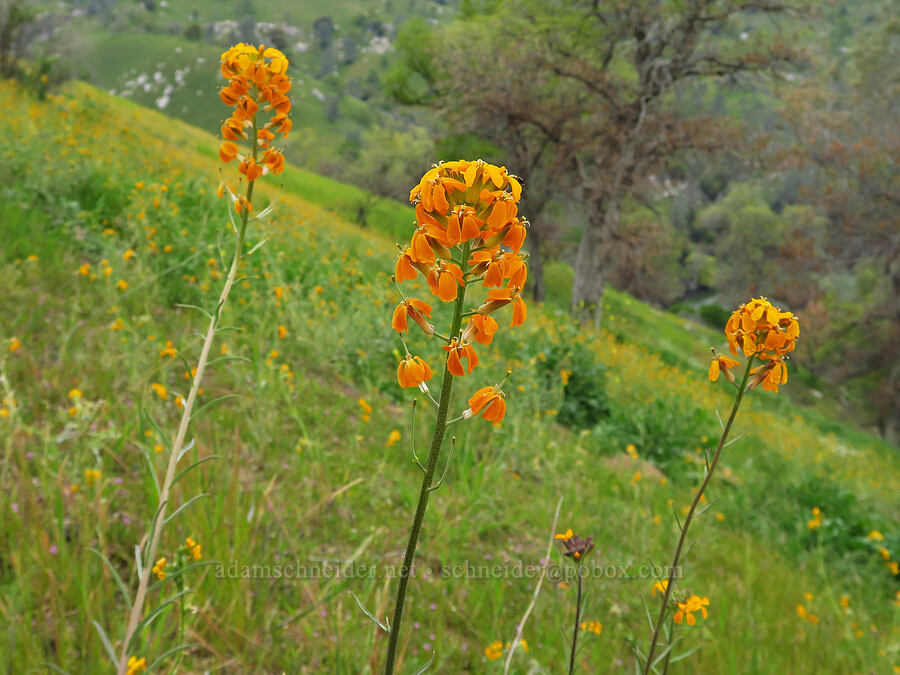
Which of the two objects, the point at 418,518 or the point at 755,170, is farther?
the point at 755,170

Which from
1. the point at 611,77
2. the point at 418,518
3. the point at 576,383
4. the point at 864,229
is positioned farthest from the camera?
the point at 864,229

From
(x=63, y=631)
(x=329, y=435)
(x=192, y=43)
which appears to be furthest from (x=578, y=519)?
(x=192, y=43)

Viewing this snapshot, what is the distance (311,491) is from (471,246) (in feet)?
6.59

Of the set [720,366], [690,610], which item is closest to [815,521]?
[690,610]

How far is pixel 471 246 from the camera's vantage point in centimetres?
96

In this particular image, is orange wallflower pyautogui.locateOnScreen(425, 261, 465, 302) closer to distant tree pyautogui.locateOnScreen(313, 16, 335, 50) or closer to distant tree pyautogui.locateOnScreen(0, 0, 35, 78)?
distant tree pyautogui.locateOnScreen(0, 0, 35, 78)

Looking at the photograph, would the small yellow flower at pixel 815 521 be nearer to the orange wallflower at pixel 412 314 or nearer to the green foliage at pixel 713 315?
the orange wallflower at pixel 412 314

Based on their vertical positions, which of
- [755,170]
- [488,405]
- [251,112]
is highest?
[755,170]

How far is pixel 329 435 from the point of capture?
10.8ft

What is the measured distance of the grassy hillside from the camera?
1.79 m

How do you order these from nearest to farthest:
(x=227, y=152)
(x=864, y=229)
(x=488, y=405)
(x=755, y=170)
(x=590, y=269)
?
1. (x=488, y=405)
2. (x=227, y=152)
3. (x=755, y=170)
4. (x=590, y=269)
5. (x=864, y=229)

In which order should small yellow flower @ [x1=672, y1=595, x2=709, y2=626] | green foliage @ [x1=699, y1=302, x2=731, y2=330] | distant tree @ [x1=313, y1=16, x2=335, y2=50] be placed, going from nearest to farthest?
small yellow flower @ [x1=672, y1=595, x2=709, y2=626] → green foliage @ [x1=699, y1=302, x2=731, y2=330] → distant tree @ [x1=313, y1=16, x2=335, y2=50]

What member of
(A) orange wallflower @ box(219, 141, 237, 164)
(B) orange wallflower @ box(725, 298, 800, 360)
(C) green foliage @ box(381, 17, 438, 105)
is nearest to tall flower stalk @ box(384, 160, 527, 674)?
(B) orange wallflower @ box(725, 298, 800, 360)

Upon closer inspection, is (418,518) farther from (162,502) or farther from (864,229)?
(864,229)
